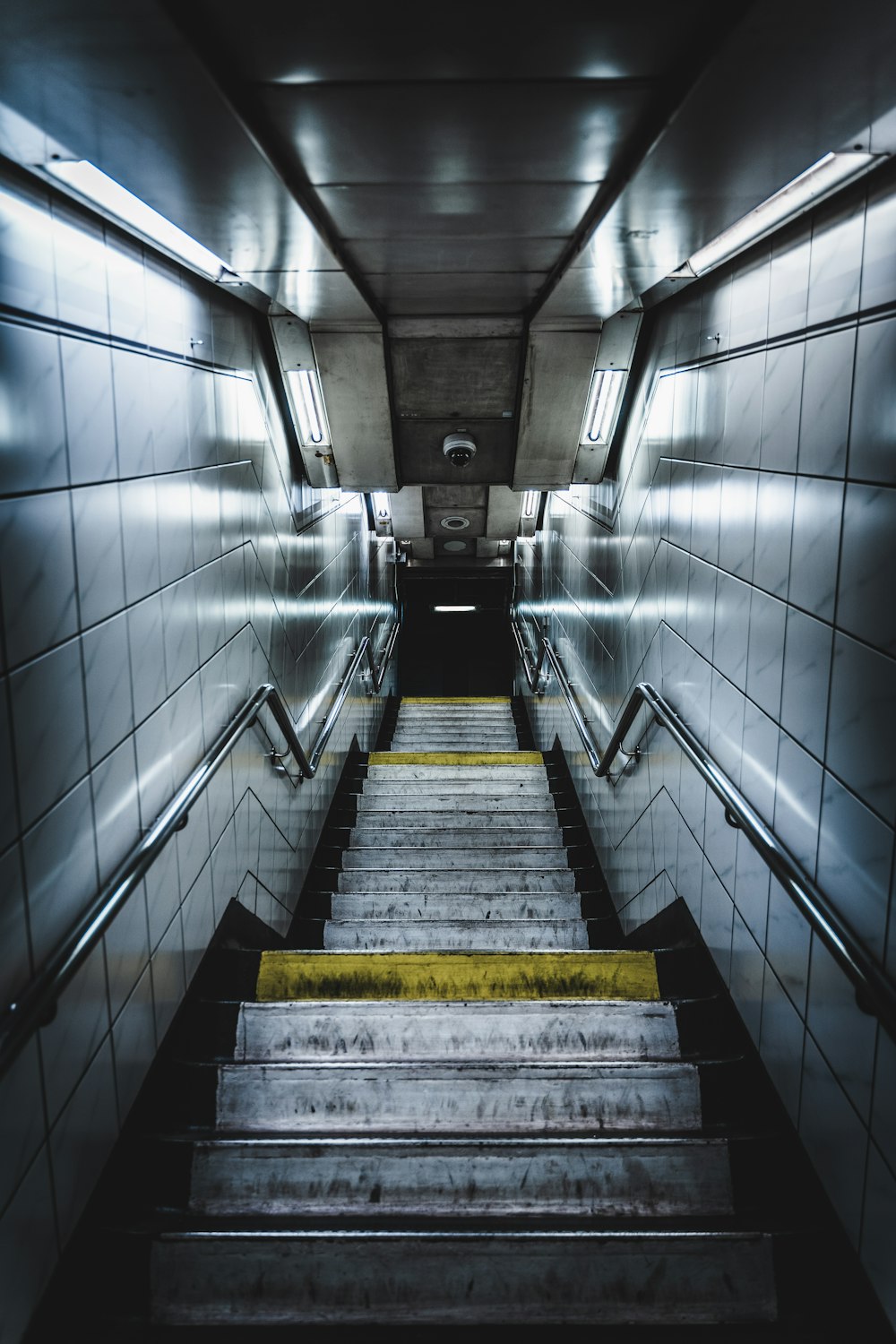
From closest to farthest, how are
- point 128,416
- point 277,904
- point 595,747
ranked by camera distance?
point 128,416 → point 277,904 → point 595,747

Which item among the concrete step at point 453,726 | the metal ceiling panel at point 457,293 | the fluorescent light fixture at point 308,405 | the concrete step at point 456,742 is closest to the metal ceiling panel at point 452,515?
the concrete step at point 453,726

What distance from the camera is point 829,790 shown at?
7.52ft

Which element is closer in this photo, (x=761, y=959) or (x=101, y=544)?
(x=101, y=544)

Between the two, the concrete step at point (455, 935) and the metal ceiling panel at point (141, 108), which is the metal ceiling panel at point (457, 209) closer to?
the metal ceiling panel at point (141, 108)

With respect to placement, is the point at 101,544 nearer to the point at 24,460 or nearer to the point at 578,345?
the point at 24,460

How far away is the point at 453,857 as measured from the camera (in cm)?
500

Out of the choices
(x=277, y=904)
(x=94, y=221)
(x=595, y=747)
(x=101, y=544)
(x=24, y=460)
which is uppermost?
(x=94, y=221)

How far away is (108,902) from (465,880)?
260 cm

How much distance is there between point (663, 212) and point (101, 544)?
1.71 m

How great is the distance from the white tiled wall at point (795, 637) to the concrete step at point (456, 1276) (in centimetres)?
35

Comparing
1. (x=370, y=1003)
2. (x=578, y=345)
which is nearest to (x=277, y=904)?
(x=370, y=1003)

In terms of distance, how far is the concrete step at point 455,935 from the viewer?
3990mm

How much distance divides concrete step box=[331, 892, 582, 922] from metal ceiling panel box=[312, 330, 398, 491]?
255 cm

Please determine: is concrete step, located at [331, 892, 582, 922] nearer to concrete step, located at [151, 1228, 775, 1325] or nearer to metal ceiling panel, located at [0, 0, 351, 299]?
concrete step, located at [151, 1228, 775, 1325]
